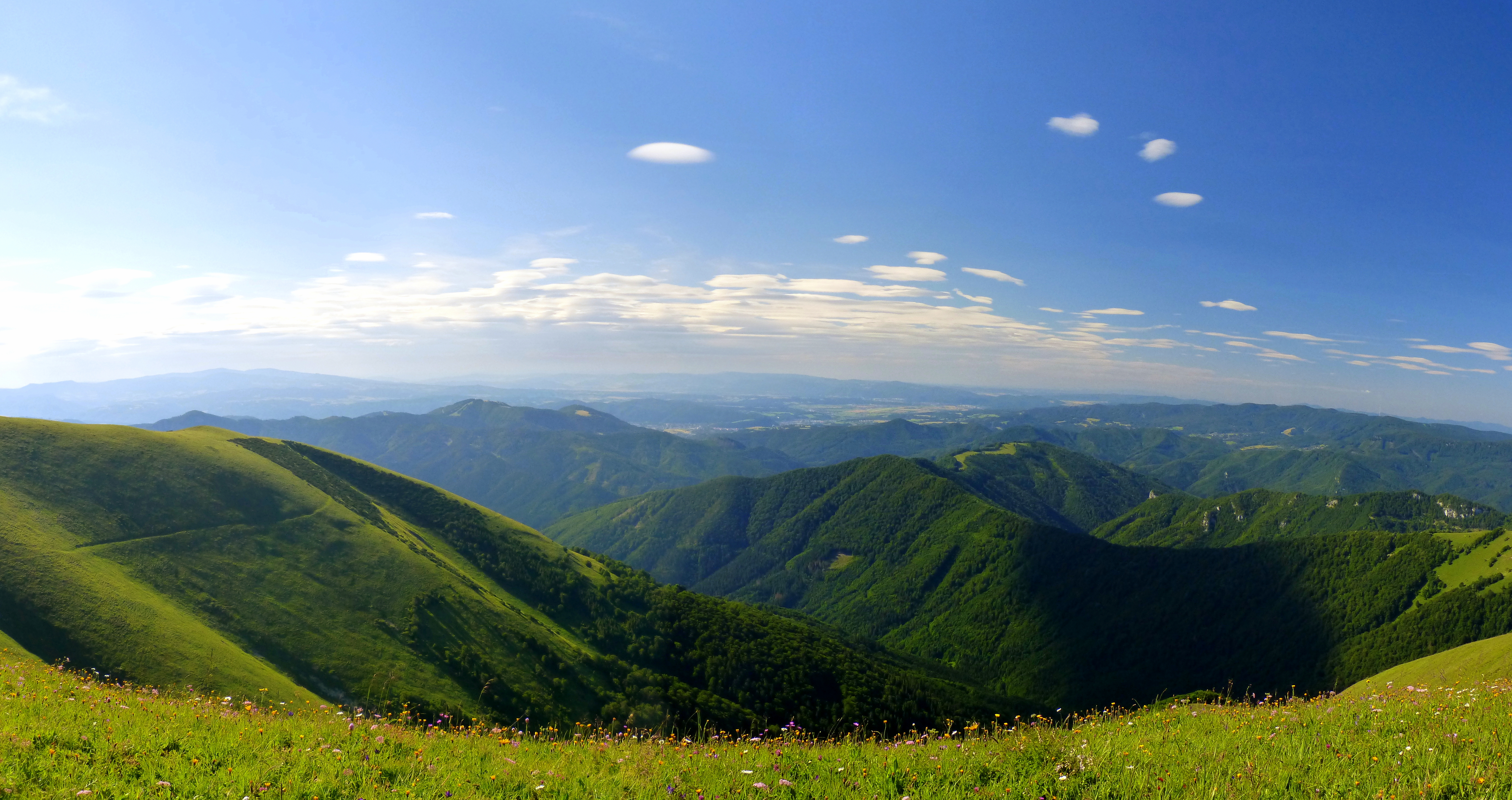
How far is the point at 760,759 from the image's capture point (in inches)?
479

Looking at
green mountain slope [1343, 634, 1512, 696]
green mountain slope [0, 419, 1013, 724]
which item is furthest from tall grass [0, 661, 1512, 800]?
green mountain slope [0, 419, 1013, 724]

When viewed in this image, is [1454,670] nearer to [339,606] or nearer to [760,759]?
[760,759]

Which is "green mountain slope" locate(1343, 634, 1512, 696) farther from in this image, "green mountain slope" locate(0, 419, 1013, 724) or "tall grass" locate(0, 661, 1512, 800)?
"green mountain slope" locate(0, 419, 1013, 724)

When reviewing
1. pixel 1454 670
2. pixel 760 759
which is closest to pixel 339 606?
pixel 760 759

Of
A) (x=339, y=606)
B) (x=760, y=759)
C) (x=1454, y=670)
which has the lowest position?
(x=339, y=606)

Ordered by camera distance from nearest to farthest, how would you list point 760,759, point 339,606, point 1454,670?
point 760,759, point 1454,670, point 339,606

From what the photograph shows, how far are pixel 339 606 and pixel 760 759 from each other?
8971 cm

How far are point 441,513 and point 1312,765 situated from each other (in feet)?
516

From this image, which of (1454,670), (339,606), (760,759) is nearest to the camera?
(760,759)

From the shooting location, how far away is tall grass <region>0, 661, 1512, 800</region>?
9.95 m

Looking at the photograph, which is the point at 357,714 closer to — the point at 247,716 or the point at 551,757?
the point at 247,716

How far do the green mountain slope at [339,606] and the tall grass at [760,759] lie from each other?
22.4 meters

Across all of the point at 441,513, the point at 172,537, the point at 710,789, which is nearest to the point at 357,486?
the point at 441,513

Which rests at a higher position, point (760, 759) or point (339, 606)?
point (760, 759)
